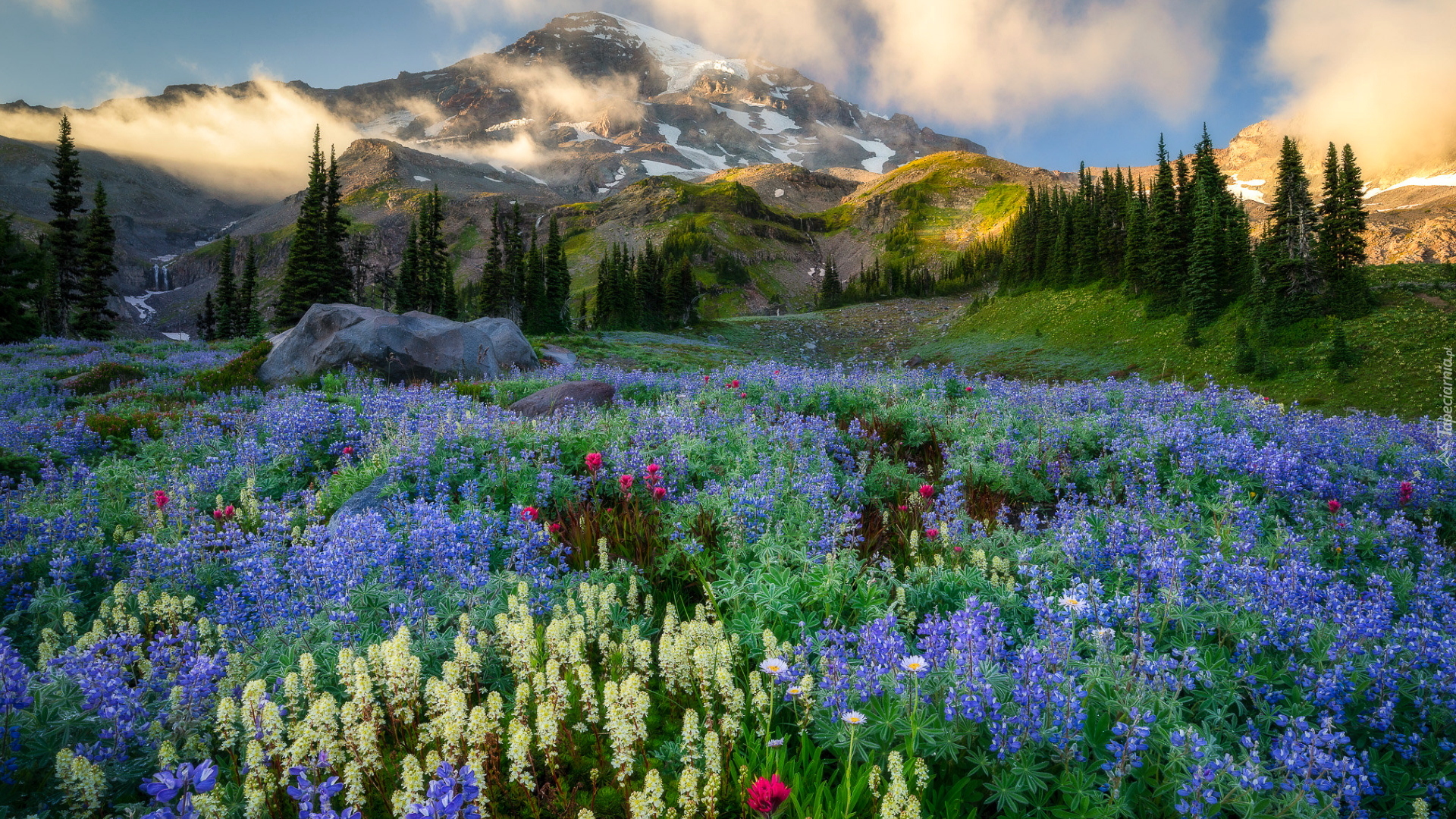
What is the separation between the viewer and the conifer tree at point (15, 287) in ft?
101

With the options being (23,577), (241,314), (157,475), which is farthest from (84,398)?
(241,314)

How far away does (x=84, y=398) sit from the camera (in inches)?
568

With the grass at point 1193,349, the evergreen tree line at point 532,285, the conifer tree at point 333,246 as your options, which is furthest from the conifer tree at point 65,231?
the grass at point 1193,349

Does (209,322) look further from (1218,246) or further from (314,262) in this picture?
(1218,246)

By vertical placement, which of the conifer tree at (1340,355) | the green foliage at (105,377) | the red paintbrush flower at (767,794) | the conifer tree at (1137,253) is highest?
the conifer tree at (1137,253)

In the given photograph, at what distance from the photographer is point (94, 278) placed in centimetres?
4569

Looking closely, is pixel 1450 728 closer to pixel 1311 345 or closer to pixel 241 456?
pixel 241 456

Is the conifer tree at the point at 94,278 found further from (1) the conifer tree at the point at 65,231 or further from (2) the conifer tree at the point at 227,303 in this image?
(2) the conifer tree at the point at 227,303

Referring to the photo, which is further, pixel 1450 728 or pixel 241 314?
pixel 241 314

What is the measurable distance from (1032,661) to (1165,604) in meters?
1.42

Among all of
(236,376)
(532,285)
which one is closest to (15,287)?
(236,376)

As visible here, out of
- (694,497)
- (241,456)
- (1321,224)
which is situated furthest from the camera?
(1321,224)

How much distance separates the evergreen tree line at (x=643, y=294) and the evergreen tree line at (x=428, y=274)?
56.0 feet

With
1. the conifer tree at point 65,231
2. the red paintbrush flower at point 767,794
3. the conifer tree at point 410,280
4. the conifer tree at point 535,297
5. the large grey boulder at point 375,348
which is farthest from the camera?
the conifer tree at point 535,297
